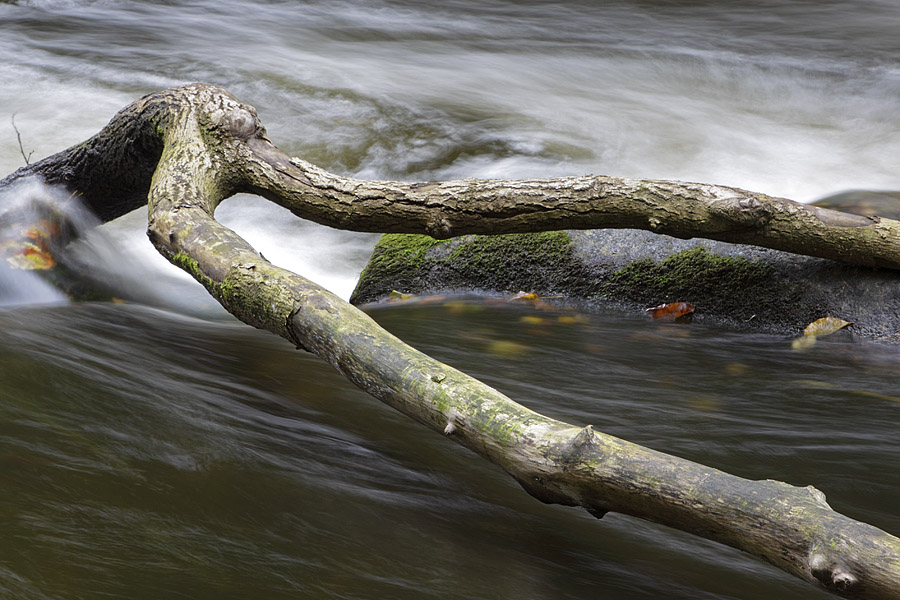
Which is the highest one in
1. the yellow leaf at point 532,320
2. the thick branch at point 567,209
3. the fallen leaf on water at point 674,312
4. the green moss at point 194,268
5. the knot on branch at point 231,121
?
the knot on branch at point 231,121

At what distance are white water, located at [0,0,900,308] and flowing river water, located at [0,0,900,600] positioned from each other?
6 centimetres

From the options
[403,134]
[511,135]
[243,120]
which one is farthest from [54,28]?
[243,120]

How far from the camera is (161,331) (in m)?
3.95

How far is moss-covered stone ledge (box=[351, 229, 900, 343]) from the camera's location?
448 cm

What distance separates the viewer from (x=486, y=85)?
423 inches

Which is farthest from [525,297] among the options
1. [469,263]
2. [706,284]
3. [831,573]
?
[831,573]

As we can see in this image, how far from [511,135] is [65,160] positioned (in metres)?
5.55

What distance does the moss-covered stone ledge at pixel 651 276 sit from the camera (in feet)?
14.7

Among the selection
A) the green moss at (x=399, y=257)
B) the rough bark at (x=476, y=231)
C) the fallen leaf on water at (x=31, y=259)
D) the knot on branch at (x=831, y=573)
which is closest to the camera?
the knot on branch at (x=831, y=573)

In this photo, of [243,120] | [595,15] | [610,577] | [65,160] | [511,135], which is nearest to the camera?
[610,577]

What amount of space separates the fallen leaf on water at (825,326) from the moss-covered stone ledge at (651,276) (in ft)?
0.12

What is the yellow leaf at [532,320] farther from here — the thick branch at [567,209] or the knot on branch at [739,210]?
the knot on branch at [739,210]

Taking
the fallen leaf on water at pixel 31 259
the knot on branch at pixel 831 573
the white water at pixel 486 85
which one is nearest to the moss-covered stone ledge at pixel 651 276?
the white water at pixel 486 85

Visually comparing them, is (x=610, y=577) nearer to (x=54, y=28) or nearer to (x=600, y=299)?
(x=600, y=299)
